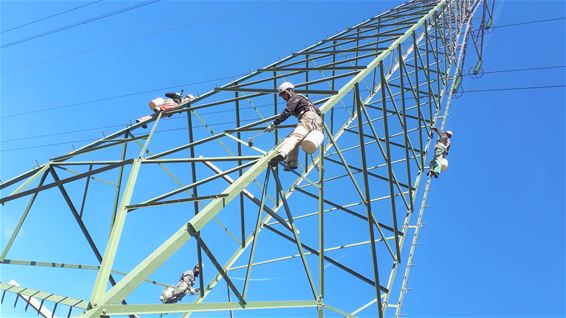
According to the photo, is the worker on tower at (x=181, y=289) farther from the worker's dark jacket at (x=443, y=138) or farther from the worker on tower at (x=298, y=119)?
the worker's dark jacket at (x=443, y=138)

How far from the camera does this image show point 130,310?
15.5ft

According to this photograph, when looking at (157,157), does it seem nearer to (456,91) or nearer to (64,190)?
(64,190)

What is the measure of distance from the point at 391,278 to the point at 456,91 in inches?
447

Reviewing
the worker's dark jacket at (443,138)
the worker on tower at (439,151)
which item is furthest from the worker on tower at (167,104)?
the worker's dark jacket at (443,138)

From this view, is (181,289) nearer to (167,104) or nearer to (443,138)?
(167,104)

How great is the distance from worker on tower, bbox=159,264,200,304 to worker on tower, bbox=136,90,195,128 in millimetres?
3642

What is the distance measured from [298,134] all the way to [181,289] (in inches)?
253

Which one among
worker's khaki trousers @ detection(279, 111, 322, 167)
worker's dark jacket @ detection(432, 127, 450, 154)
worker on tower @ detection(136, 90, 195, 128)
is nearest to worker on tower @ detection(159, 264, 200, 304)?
worker on tower @ detection(136, 90, 195, 128)

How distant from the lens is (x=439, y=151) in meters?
15.3

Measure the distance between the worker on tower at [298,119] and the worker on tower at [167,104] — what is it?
3.25 m

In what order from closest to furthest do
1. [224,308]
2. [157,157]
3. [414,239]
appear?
[224,308], [157,157], [414,239]

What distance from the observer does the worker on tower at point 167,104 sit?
10.7m

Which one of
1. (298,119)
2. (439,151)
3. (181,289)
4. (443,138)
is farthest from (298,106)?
(443,138)

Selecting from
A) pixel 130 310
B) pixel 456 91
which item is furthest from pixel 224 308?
pixel 456 91
